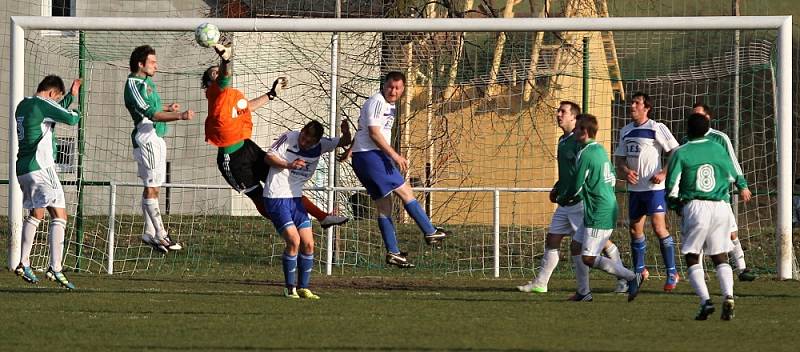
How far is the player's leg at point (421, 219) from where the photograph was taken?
13.0 meters

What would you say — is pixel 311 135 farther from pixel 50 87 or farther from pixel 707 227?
pixel 707 227

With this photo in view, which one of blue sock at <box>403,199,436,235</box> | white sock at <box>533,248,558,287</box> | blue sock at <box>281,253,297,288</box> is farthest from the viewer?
white sock at <box>533,248,558,287</box>

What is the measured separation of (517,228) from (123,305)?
344 inches

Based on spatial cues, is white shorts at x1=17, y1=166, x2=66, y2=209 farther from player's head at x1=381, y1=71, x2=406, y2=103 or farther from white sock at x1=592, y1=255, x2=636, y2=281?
white sock at x1=592, y1=255, x2=636, y2=281

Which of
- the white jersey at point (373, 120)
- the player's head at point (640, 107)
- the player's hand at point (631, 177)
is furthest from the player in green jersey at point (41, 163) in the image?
the player's head at point (640, 107)

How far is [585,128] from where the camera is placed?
12664mm

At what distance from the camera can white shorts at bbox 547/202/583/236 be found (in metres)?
13.6

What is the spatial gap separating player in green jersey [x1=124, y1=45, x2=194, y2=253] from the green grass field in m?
0.64

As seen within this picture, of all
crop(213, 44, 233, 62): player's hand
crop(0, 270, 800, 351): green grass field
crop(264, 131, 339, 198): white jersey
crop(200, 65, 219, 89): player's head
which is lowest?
crop(0, 270, 800, 351): green grass field

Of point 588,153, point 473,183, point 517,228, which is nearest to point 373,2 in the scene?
point 473,183

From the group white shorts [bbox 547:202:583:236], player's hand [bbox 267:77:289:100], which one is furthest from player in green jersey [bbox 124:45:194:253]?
white shorts [bbox 547:202:583:236]

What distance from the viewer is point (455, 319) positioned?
36.4 feet

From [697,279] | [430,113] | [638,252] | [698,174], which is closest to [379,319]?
[697,279]

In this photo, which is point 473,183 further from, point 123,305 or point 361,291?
point 123,305
